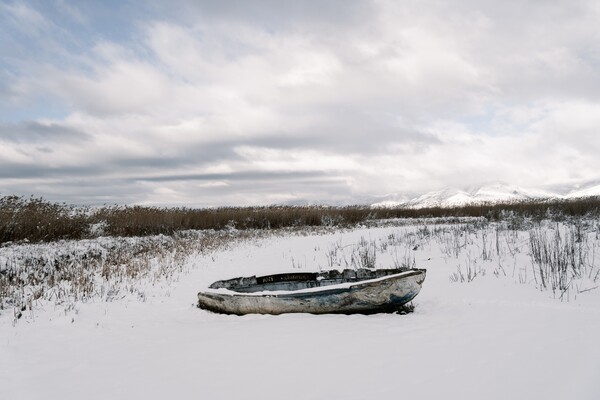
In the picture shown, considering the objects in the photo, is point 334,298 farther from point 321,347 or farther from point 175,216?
point 175,216

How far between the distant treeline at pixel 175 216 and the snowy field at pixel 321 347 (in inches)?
336

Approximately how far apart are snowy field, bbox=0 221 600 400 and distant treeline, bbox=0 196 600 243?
28.0 feet

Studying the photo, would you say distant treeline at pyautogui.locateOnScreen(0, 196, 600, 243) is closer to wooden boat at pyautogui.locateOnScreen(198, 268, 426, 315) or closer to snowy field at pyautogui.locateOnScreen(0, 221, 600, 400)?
snowy field at pyautogui.locateOnScreen(0, 221, 600, 400)

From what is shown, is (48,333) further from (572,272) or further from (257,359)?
(572,272)

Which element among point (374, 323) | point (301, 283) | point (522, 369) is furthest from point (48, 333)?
point (522, 369)

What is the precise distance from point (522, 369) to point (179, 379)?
9.99 feet

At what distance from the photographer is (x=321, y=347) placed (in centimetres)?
434

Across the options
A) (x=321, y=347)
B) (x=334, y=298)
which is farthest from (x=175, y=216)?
(x=321, y=347)

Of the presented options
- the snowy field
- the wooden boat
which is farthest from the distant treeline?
the wooden boat

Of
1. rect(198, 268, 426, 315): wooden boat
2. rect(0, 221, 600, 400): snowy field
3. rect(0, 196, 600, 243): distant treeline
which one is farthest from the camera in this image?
rect(0, 196, 600, 243): distant treeline

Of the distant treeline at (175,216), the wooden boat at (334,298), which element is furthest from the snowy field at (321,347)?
the distant treeline at (175,216)

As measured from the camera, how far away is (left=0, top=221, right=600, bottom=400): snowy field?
333cm

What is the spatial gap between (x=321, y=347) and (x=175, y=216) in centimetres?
1872

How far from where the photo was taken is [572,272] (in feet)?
24.1
